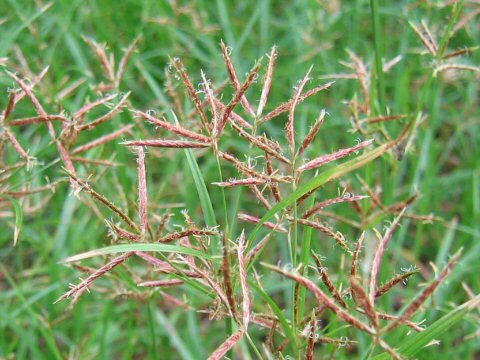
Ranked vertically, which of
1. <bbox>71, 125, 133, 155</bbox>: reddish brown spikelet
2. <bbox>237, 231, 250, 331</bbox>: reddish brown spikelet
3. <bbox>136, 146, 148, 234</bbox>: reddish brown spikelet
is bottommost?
<bbox>71, 125, 133, 155</bbox>: reddish brown spikelet

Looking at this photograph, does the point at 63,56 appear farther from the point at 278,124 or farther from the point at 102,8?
the point at 278,124

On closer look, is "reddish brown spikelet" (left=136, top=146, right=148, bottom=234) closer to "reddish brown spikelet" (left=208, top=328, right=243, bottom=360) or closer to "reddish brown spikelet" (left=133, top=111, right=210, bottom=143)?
"reddish brown spikelet" (left=133, top=111, right=210, bottom=143)

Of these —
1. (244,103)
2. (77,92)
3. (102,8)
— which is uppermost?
(244,103)

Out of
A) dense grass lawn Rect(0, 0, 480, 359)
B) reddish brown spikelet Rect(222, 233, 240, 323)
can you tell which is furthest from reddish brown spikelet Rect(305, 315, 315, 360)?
reddish brown spikelet Rect(222, 233, 240, 323)

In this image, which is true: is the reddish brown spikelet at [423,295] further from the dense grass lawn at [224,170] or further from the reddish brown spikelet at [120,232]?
the reddish brown spikelet at [120,232]

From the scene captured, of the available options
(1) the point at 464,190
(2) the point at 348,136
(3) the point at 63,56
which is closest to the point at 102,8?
(3) the point at 63,56

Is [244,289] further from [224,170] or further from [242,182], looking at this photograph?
[224,170]

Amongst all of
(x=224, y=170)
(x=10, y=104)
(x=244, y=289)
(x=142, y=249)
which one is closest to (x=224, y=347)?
(x=244, y=289)

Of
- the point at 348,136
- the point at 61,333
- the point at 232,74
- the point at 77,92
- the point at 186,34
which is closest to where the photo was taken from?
the point at 232,74
